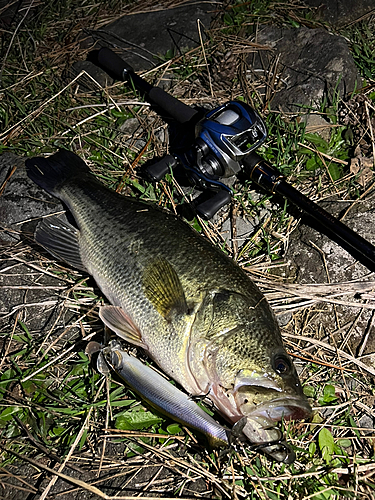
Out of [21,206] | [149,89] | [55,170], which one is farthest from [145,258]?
[149,89]

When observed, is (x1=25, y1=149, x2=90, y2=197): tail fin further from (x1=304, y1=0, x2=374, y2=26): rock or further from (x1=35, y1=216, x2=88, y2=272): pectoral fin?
(x1=304, y1=0, x2=374, y2=26): rock

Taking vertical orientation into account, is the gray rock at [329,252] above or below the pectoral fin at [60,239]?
below

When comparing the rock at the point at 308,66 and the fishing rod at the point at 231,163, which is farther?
the rock at the point at 308,66

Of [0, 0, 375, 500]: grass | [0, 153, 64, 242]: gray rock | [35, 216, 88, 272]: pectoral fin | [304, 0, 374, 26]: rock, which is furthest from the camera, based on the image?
[304, 0, 374, 26]: rock

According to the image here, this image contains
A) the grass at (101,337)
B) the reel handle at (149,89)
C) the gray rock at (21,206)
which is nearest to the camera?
the grass at (101,337)

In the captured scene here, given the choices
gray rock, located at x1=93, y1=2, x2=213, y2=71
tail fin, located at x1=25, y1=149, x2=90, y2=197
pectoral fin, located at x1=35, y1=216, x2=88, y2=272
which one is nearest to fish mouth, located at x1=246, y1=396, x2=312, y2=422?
pectoral fin, located at x1=35, y1=216, x2=88, y2=272

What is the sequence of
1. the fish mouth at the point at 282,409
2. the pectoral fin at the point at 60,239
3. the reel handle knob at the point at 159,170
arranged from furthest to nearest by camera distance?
the reel handle knob at the point at 159,170 → the pectoral fin at the point at 60,239 → the fish mouth at the point at 282,409

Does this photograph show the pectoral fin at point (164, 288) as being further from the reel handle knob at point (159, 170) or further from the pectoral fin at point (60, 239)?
the reel handle knob at point (159, 170)

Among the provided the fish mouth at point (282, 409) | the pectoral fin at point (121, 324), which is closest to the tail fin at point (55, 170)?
the pectoral fin at point (121, 324)
